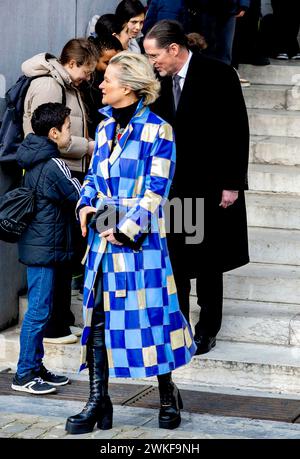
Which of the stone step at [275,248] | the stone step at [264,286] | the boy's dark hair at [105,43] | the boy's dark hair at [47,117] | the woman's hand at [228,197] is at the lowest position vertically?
the stone step at [264,286]

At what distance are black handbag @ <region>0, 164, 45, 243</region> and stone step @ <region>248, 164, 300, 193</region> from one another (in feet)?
8.54

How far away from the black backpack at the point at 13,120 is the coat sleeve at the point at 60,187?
775 mm

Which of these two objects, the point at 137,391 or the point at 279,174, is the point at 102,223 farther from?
the point at 279,174

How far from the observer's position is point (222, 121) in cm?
709

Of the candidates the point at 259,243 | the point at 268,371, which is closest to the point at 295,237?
the point at 259,243

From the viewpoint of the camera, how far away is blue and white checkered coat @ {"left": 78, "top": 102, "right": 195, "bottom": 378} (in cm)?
601

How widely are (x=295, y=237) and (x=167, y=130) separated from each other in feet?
8.58

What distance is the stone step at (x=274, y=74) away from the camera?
10.9 metres

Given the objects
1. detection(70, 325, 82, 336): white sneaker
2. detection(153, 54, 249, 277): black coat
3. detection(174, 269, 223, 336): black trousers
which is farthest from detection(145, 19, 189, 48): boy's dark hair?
detection(70, 325, 82, 336): white sneaker

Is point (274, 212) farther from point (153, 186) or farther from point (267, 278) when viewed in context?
point (153, 186)

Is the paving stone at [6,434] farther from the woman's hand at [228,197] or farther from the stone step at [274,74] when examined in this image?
the stone step at [274,74]

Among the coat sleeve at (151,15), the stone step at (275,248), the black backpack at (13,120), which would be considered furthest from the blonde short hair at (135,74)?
the coat sleeve at (151,15)

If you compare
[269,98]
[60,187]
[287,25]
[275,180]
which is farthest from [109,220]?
[287,25]

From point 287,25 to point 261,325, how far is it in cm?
531
